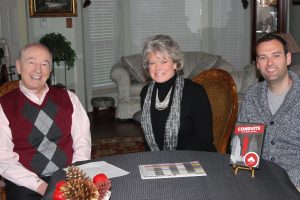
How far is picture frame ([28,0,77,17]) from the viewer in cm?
623

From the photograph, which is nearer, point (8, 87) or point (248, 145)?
point (248, 145)

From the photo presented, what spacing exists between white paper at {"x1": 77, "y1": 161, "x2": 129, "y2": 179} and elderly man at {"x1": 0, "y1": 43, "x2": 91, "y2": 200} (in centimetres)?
36

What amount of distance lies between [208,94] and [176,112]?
34cm

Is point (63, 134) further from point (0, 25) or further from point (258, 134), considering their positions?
point (0, 25)

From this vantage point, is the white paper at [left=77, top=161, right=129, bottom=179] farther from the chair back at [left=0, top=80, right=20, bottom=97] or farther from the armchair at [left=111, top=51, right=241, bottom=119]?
the armchair at [left=111, top=51, right=241, bottom=119]

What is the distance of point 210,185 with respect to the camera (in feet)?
5.57

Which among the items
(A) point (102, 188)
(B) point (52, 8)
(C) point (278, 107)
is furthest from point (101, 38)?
(A) point (102, 188)

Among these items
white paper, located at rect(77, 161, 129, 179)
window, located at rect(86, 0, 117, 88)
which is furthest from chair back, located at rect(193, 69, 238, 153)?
window, located at rect(86, 0, 117, 88)

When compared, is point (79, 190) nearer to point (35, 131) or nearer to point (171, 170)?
point (171, 170)

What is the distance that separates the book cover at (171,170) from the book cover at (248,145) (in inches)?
5.8

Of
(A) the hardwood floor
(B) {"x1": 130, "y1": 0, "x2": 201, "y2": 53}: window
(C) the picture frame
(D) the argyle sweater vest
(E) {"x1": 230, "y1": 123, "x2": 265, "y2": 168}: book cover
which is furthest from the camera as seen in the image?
(B) {"x1": 130, "y1": 0, "x2": 201, "y2": 53}: window

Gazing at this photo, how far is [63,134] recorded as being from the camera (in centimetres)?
234

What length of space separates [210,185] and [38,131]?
38.2 inches

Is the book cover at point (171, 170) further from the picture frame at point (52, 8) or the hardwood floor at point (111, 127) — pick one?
the picture frame at point (52, 8)
